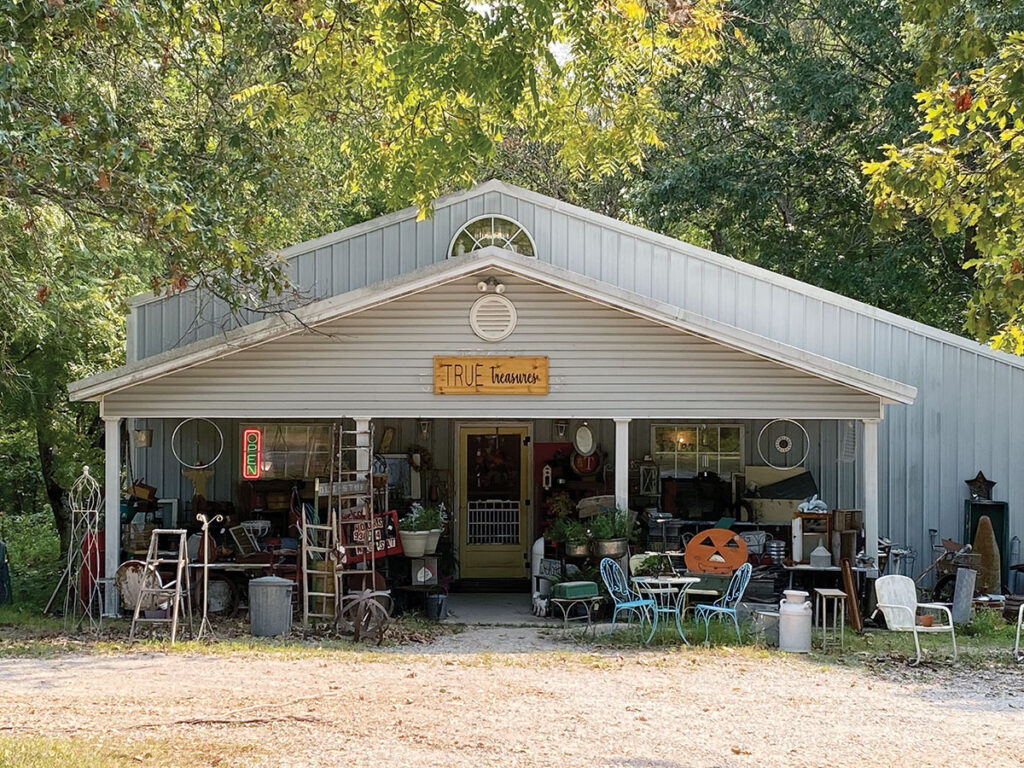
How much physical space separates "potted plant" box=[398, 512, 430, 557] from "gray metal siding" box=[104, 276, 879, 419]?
134 centimetres

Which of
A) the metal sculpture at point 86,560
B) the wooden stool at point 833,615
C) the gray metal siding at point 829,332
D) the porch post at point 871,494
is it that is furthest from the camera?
the gray metal siding at point 829,332

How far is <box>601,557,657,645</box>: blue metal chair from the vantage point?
12156 mm

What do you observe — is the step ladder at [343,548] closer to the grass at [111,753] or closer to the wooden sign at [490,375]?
the wooden sign at [490,375]

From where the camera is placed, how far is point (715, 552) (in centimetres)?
1316

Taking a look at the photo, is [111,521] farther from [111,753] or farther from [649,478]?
[649,478]

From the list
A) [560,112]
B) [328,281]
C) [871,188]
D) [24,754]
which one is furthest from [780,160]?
[24,754]

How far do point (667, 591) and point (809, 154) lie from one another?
1129 centimetres

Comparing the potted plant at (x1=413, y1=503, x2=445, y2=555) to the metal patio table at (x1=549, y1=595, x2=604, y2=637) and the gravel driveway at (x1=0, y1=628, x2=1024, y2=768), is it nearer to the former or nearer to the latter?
the metal patio table at (x1=549, y1=595, x2=604, y2=637)

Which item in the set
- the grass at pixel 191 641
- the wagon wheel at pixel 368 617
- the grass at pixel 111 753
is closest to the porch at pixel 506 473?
the grass at pixel 191 641

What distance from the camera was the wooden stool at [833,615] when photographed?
1208cm

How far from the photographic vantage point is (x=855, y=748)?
8078mm

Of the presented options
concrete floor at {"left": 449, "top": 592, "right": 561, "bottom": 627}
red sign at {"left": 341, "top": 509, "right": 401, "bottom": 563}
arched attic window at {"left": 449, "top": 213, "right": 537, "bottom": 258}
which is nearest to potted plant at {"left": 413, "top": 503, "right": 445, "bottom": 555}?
red sign at {"left": 341, "top": 509, "right": 401, "bottom": 563}

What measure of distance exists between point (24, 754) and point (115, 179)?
385cm

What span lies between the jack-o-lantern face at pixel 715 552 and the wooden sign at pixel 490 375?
2.33 m
